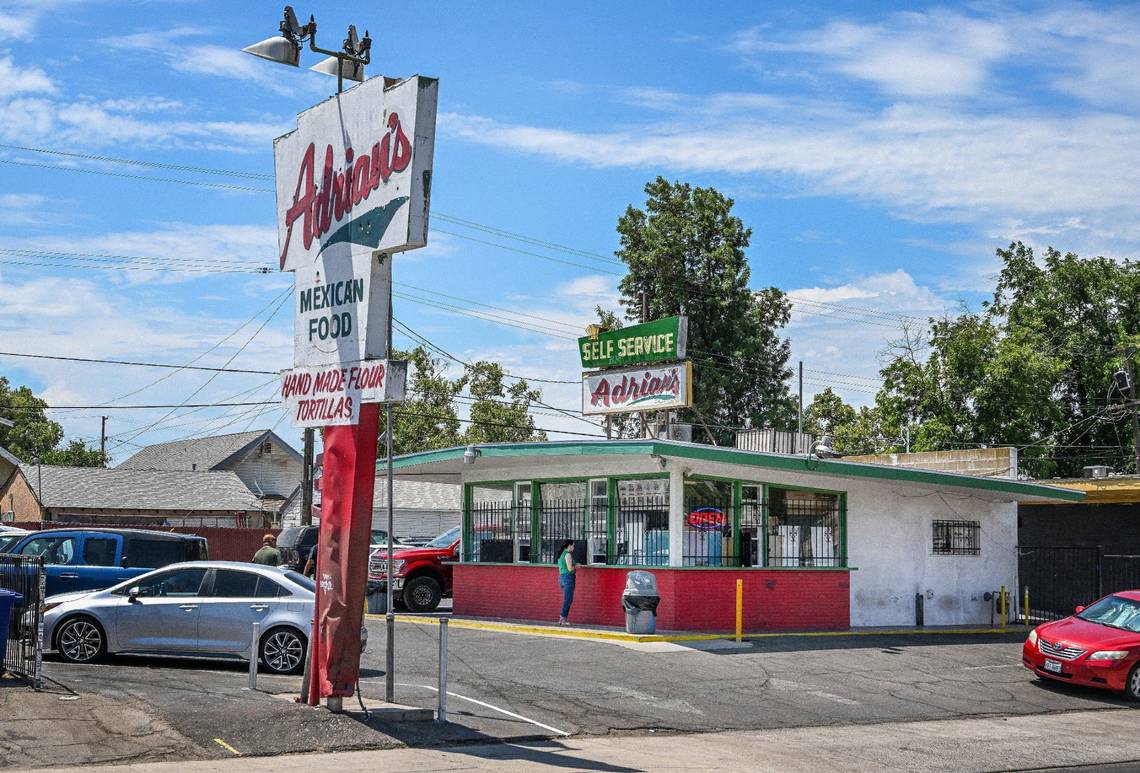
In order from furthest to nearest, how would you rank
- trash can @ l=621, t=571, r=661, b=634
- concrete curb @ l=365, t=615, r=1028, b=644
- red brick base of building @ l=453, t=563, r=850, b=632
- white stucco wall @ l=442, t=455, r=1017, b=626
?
white stucco wall @ l=442, t=455, r=1017, b=626 → red brick base of building @ l=453, t=563, r=850, b=632 → concrete curb @ l=365, t=615, r=1028, b=644 → trash can @ l=621, t=571, r=661, b=634

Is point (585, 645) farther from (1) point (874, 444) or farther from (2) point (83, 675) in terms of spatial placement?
(1) point (874, 444)

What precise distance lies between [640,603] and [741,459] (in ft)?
10.3

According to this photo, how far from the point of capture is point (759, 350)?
49.2 m

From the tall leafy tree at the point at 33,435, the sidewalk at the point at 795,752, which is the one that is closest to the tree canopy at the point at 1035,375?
the sidewalk at the point at 795,752

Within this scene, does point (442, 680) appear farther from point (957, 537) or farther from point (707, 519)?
point (957, 537)

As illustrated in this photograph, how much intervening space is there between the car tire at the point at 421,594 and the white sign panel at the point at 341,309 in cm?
1400

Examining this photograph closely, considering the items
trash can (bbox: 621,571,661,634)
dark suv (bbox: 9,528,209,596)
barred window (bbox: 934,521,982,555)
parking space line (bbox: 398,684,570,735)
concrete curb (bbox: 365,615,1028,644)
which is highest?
barred window (bbox: 934,521,982,555)

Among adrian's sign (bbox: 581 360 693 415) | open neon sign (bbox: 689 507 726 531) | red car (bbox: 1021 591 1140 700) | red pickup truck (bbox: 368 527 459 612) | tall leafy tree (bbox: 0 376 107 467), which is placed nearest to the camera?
red car (bbox: 1021 591 1140 700)

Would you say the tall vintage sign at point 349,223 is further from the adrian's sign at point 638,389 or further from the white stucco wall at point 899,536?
the adrian's sign at point 638,389

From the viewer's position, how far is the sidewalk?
464 inches

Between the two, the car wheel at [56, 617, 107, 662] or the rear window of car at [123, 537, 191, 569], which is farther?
the rear window of car at [123, 537, 191, 569]

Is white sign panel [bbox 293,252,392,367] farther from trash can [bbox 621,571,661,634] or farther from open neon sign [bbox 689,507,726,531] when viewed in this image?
open neon sign [bbox 689,507,726,531]

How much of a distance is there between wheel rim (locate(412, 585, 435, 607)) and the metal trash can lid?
7.23m

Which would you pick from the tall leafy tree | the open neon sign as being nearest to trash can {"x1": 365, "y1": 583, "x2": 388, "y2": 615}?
the open neon sign
